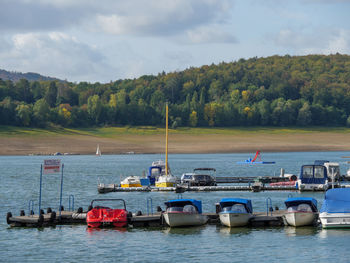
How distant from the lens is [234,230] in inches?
1811

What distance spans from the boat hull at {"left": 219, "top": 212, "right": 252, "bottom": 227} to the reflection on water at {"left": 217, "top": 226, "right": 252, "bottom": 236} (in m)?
0.26

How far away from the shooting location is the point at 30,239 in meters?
44.4

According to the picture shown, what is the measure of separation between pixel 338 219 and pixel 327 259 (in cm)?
776

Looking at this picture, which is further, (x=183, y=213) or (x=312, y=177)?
(x=312, y=177)

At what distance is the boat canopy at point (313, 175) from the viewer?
72.5 m

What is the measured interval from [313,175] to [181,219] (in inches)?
1158

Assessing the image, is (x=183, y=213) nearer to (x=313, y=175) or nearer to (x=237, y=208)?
(x=237, y=208)

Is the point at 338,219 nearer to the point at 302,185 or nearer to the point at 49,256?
the point at 49,256

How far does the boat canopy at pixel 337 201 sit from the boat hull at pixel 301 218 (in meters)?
1.35

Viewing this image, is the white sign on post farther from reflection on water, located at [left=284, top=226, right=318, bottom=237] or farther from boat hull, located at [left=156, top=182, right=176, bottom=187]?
boat hull, located at [left=156, top=182, right=176, bottom=187]

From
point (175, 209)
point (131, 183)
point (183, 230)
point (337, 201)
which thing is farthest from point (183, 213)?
point (131, 183)

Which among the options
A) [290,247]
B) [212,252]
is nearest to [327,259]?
[290,247]

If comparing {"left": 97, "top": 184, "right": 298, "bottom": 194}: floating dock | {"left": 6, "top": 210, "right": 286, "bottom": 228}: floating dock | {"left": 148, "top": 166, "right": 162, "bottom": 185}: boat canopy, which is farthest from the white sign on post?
{"left": 148, "top": 166, "right": 162, "bottom": 185}: boat canopy

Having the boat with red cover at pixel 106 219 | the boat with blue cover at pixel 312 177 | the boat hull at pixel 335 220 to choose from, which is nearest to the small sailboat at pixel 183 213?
the boat with red cover at pixel 106 219
